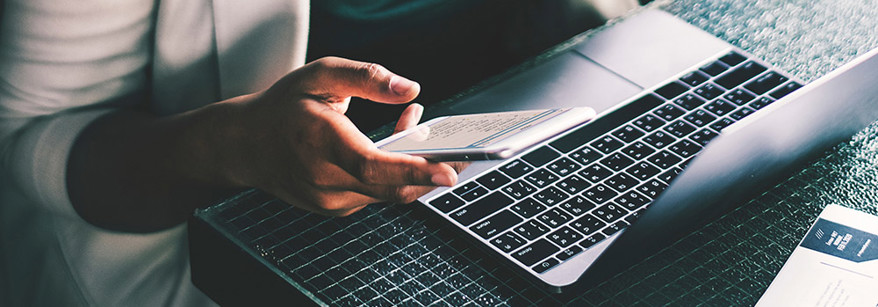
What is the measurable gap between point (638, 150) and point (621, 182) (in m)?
0.06

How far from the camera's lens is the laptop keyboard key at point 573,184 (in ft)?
2.39

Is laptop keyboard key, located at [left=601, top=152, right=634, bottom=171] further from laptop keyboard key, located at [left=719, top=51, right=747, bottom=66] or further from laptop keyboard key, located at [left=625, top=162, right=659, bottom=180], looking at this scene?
laptop keyboard key, located at [left=719, top=51, right=747, bottom=66]

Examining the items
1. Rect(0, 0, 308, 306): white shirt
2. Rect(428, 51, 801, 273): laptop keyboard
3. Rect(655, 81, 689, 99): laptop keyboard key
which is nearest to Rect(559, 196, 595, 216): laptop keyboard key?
Rect(428, 51, 801, 273): laptop keyboard

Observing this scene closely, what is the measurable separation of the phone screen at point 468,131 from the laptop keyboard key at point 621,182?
0.14m

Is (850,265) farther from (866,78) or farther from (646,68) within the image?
(646,68)

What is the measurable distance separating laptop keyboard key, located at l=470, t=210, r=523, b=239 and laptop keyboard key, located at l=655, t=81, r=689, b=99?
26cm

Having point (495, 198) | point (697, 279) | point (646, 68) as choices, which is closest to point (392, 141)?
point (495, 198)

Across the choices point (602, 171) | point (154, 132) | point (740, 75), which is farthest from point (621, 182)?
point (154, 132)

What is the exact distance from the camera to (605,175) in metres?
0.75

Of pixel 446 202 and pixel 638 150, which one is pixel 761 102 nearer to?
pixel 638 150

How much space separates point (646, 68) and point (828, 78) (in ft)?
0.97

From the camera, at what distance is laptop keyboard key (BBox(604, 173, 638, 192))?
73cm

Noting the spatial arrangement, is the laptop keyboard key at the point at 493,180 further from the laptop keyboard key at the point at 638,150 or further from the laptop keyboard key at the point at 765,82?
the laptop keyboard key at the point at 765,82

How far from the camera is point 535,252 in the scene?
655 millimetres
